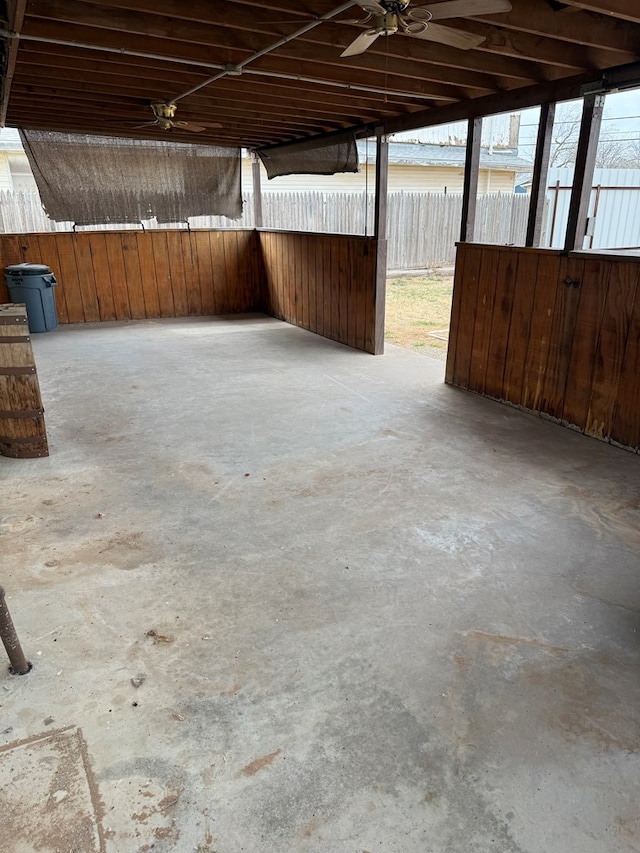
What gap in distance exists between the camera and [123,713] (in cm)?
186

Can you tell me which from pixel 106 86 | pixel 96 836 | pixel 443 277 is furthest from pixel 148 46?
pixel 443 277

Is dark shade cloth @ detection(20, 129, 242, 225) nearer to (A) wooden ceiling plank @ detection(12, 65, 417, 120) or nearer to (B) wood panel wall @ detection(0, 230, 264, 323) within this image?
(B) wood panel wall @ detection(0, 230, 264, 323)

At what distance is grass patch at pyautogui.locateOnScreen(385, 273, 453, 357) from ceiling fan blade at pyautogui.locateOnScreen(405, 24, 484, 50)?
4.16 metres

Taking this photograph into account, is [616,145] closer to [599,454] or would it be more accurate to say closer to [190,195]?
[190,195]

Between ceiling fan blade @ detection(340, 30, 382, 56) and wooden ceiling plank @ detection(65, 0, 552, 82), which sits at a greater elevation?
wooden ceiling plank @ detection(65, 0, 552, 82)

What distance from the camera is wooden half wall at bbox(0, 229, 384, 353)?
280 inches

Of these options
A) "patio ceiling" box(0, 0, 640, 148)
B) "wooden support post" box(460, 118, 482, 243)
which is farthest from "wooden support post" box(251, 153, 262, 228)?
"wooden support post" box(460, 118, 482, 243)

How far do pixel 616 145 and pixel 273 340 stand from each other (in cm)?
1956

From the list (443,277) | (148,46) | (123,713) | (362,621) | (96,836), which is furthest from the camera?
(443,277)

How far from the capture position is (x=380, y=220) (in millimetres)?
6246

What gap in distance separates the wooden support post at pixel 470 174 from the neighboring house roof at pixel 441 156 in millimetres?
9097

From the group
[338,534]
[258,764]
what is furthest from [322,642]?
[338,534]

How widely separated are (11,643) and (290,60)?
13.3ft

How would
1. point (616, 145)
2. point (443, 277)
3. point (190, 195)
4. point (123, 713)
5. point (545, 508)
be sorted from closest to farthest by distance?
point (123, 713), point (545, 508), point (190, 195), point (443, 277), point (616, 145)
